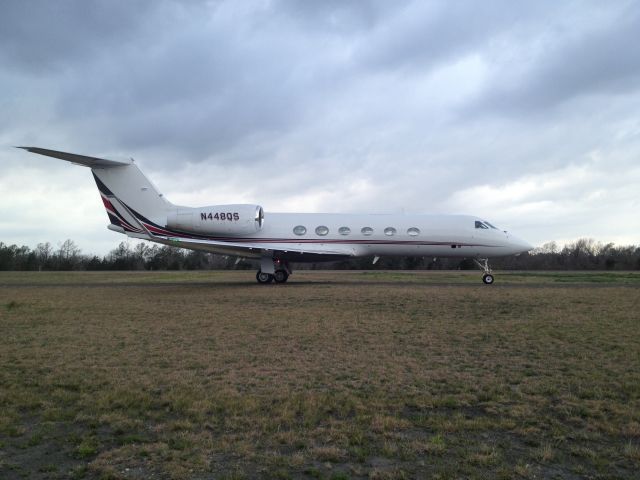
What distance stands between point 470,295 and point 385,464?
38.4 feet

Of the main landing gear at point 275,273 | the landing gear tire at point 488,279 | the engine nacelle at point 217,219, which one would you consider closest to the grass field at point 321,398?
the landing gear tire at point 488,279

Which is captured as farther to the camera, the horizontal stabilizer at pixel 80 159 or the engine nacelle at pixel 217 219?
the engine nacelle at pixel 217 219

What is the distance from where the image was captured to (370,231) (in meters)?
20.3

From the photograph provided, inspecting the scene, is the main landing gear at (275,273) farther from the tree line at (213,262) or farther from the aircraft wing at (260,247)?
the tree line at (213,262)

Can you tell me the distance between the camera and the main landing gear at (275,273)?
20.4m

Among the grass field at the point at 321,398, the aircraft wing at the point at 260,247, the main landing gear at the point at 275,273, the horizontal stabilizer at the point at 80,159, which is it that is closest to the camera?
the grass field at the point at 321,398

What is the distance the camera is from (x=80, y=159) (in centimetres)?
1784

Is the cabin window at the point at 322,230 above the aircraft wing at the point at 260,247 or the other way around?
above

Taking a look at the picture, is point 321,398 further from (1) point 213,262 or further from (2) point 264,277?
(1) point 213,262

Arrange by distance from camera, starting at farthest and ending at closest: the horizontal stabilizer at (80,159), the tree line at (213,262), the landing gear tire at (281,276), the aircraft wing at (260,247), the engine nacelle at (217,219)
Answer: the tree line at (213,262) < the landing gear tire at (281,276) < the engine nacelle at (217,219) < the aircraft wing at (260,247) < the horizontal stabilizer at (80,159)

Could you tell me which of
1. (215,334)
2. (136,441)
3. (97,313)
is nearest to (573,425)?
(136,441)

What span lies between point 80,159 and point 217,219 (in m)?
5.67

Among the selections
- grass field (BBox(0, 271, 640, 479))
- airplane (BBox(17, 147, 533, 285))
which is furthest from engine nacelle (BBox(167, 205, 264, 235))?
grass field (BBox(0, 271, 640, 479))

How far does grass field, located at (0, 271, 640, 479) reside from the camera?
3383 millimetres
